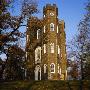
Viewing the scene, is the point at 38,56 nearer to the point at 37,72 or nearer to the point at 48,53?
the point at 48,53

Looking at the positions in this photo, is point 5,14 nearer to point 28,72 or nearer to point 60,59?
point 28,72

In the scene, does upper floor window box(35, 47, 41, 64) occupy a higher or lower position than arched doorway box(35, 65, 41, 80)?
higher

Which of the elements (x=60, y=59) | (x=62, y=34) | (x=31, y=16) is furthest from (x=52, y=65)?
(x=31, y=16)

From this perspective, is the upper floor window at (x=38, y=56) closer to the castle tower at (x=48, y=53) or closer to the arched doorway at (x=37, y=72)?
the castle tower at (x=48, y=53)

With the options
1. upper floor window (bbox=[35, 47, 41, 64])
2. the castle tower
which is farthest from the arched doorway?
upper floor window (bbox=[35, 47, 41, 64])

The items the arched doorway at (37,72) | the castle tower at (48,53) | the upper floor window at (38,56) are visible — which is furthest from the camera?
the upper floor window at (38,56)

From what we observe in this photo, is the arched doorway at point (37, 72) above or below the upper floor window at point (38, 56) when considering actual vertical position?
below

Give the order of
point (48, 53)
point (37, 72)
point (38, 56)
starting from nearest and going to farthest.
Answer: point (48, 53)
point (37, 72)
point (38, 56)

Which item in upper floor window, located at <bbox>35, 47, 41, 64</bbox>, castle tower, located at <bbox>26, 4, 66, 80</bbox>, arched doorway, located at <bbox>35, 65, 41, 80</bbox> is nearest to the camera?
castle tower, located at <bbox>26, 4, 66, 80</bbox>

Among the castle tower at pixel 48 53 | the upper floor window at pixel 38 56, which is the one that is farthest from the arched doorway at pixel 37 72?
the upper floor window at pixel 38 56

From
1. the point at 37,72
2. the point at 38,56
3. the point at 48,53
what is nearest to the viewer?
the point at 48,53

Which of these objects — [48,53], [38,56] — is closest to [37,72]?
[38,56]

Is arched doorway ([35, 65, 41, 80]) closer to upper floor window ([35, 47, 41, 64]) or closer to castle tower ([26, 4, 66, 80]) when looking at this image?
castle tower ([26, 4, 66, 80])

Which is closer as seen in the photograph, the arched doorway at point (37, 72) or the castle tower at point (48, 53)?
the castle tower at point (48, 53)
